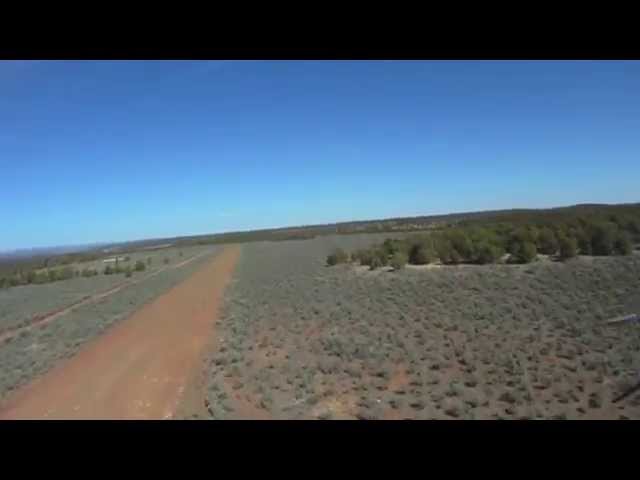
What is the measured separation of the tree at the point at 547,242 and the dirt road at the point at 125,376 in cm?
1904

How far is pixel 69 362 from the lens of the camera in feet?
32.4

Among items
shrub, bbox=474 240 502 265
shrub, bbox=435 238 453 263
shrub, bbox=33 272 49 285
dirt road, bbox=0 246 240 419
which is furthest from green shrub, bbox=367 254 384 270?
shrub, bbox=33 272 49 285

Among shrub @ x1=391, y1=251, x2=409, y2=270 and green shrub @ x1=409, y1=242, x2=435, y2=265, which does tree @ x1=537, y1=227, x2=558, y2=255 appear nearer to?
green shrub @ x1=409, y1=242, x2=435, y2=265

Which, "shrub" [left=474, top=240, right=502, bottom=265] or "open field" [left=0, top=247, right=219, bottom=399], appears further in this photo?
"shrub" [left=474, top=240, right=502, bottom=265]

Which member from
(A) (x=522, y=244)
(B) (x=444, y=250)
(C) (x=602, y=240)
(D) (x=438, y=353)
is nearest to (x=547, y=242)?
(C) (x=602, y=240)

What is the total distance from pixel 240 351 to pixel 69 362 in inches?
147

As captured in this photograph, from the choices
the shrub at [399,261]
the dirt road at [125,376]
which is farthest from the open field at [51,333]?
the shrub at [399,261]

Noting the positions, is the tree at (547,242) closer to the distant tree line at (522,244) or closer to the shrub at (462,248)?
the distant tree line at (522,244)

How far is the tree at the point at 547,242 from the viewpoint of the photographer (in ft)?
81.3

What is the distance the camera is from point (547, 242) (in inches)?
987

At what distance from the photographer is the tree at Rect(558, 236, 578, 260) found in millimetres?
22172

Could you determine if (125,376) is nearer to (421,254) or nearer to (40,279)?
(421,254)
